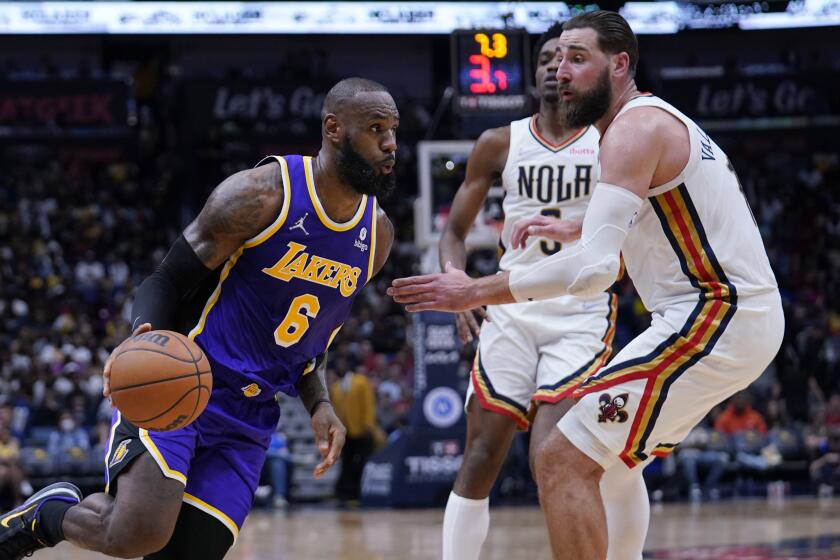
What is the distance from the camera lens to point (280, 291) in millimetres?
4500

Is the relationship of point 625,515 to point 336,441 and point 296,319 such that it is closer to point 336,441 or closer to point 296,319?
point 336,441

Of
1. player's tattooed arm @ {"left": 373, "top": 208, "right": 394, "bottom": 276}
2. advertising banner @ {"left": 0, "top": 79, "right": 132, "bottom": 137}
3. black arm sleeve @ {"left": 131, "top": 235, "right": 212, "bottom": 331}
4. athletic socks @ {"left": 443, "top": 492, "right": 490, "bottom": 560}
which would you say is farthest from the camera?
advertising banner @ {"left": 0, "top": 79, "right": 132, "bottom": 137}

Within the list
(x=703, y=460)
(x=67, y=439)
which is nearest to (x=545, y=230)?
(x=703, y=460)

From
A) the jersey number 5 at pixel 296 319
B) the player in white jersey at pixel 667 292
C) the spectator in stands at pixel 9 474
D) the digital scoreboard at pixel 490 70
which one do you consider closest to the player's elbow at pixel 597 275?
the player in white jersey at pixel 667 292

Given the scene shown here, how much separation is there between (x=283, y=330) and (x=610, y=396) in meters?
1.26

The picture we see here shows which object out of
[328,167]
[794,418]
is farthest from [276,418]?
[794,418]

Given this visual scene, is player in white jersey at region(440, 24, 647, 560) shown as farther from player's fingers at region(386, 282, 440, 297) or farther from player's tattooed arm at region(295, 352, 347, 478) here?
player's fingers at region(386, 282, 440, 297)

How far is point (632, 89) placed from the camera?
14.5 feet

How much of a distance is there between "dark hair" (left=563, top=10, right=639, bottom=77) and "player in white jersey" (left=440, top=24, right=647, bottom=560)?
44.4 inches

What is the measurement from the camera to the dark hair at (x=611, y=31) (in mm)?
4352

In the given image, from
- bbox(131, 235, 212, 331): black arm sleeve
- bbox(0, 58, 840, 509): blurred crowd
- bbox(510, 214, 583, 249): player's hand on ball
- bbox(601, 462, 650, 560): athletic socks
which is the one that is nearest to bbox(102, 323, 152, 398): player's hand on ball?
bbox(131, 235, 212, 331): black arm sleeve

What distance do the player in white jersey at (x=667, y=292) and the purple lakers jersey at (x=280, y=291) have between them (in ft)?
1.61

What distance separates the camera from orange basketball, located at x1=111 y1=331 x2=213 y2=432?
13.0 ft

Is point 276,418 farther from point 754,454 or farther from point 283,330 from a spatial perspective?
point 754,454
